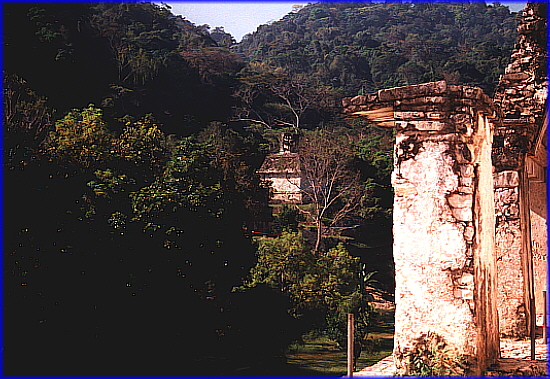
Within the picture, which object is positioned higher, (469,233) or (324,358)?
(469,233)

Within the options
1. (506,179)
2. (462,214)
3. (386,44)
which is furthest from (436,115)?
(386,44)

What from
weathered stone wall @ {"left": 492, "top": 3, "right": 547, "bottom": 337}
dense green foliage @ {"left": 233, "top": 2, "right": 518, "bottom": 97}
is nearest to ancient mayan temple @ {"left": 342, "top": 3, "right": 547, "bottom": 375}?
weathered stone wall @ {"left": 492, "top": 3, "right": 547, "bottom": 337}

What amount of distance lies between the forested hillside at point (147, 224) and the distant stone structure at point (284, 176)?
988 millimetres

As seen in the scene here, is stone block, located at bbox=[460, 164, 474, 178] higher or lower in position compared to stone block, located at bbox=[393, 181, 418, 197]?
higher

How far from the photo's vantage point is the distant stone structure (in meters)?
26.4

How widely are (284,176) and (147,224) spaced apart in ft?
53.0

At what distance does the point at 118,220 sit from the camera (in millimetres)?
10633

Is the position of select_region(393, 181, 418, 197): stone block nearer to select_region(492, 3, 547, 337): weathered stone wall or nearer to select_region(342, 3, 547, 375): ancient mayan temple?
select_region(342, 3, 547, 375): ancient mayan temple

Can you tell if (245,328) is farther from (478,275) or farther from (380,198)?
(380,198)

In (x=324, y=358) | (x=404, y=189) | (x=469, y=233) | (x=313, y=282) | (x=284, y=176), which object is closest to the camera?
(x=469, y=233)

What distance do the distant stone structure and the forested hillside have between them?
38.9 inches

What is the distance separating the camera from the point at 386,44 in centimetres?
4697

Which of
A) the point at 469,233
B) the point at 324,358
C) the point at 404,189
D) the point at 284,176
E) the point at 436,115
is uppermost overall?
the point at 284,176

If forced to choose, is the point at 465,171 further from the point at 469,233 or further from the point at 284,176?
the point at 284,176
